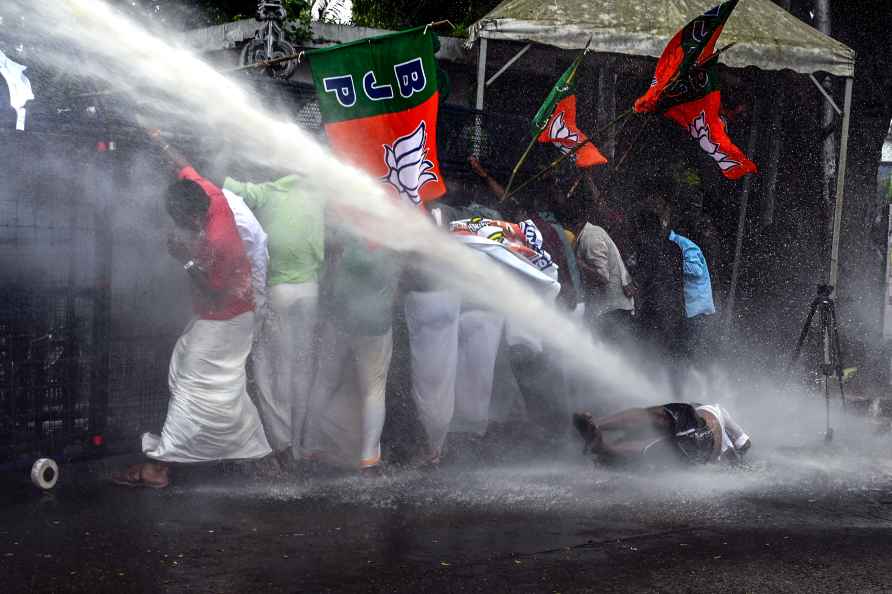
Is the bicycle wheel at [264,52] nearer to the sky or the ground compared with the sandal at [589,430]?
nearer to the sky

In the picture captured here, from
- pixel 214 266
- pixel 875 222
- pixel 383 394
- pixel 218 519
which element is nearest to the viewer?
pixel 218 519

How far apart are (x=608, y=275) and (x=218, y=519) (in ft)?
13.1

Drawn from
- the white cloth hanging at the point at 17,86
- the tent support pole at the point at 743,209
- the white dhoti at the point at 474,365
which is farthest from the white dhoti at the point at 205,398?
the tent support pole at the point at 743,209

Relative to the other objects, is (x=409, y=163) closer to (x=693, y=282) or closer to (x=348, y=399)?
(x=348, y=399)

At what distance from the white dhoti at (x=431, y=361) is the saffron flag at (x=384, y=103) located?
885mm

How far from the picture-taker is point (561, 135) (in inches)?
329

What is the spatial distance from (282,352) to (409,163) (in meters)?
1.41

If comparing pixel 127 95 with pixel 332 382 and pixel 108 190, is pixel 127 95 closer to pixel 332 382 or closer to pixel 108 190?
pixel 108 190

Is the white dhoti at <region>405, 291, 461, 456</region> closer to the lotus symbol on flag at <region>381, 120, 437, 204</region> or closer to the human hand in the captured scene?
the lotus symbol on flag at <region>381, 120, 437, 204</region>

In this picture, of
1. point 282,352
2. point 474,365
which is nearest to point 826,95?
point 474,365

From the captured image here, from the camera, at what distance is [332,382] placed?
21.7ft

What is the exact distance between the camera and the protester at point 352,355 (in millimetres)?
6367

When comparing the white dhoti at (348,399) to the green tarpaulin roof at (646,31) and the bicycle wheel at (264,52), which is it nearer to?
the green tarpaulin roof at (646,31)

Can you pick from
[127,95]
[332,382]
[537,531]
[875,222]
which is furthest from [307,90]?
[875,222]
